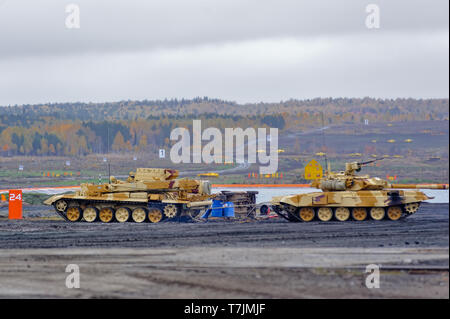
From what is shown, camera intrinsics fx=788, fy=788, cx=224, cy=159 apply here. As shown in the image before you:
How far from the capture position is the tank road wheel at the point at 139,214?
3841cm

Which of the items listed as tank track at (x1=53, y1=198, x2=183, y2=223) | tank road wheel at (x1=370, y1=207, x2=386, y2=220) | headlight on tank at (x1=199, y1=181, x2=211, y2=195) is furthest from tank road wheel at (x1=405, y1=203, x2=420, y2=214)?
tank track at (x1=53, y1=198, x2=183, y2=223)

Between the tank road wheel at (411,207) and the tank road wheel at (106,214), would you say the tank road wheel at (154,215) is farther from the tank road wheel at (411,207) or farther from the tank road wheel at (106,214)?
the tank road wheel at (411,207)

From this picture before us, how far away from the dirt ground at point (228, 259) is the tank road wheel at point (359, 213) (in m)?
1.01

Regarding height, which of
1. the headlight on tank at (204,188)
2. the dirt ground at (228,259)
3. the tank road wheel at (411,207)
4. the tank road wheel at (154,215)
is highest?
the headlight on tank at (204,188)

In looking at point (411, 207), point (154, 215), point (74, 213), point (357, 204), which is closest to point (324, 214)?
point (357, 204)

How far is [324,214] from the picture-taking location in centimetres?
3675

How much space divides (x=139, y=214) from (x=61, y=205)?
3.90 m

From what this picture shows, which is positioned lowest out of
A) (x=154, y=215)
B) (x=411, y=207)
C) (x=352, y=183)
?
(x=154, y=215)

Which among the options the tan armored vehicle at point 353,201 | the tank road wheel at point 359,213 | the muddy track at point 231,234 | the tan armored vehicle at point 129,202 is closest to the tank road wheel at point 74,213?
the tan armored vehicle at point 129,202

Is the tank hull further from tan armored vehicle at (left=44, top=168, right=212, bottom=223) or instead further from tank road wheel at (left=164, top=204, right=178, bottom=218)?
tank road wheel at (left=164, top=204, right=178, bottom=218)

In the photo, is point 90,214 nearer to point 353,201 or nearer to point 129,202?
point 129,202

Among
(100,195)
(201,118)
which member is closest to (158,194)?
(100,195)
